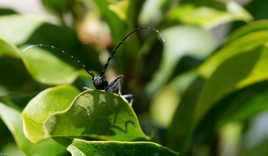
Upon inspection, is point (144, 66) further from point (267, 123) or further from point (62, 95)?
point (267, 123)

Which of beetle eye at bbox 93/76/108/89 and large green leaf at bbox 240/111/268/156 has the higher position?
large green leaf at bbox 240/111/268/156

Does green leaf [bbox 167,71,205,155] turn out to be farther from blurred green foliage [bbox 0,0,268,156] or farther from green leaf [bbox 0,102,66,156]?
green leaf [bbox 0,102,66,156]

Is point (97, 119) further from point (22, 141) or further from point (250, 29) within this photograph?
point (250, 29)

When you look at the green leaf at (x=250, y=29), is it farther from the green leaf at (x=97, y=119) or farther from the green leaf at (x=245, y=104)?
the green leaf at (x=97, y=119)

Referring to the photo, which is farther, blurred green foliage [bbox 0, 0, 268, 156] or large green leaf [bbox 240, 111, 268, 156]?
large green leaf [bbox 240, 111, 268, 156]

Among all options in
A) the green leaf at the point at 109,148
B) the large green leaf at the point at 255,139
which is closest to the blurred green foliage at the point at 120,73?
the green leaf at the point at 109,148

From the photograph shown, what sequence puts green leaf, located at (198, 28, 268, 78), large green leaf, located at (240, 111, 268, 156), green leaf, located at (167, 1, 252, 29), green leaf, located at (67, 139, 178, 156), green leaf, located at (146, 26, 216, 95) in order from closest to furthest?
green leaf, located at (67, 139, 178, 156) → green leaf, located at (198, 28, 268, 78) → green leaf, located at (167, 1, 252, 29) → green leaf, located at (146, 26, 216, 95) → large green leaf, located at (240, 111, 268, 156)

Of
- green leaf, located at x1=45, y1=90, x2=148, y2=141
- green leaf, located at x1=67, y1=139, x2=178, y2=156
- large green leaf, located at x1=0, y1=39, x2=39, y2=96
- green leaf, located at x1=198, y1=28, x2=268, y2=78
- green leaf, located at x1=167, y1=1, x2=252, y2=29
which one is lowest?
green leaf, located at x1=67, y1=139, x2=178, y2=156

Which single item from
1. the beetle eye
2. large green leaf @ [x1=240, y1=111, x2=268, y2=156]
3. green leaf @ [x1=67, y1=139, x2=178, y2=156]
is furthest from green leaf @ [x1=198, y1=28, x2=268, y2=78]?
large green leaf @ [x1=240, y1=111, x2=268, y2=156]
